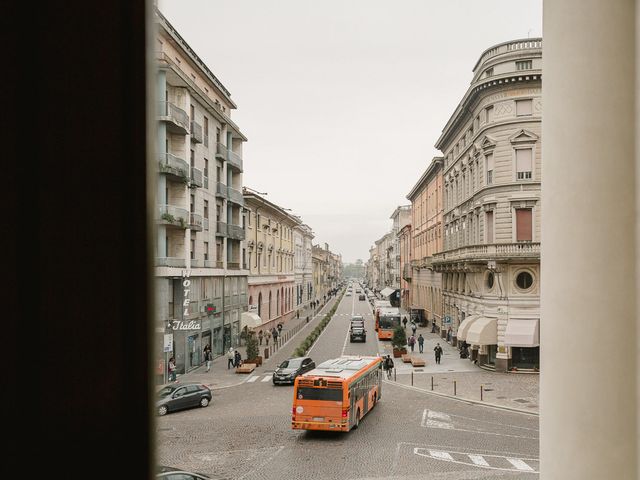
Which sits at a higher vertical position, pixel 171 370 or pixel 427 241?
pixel 427 241

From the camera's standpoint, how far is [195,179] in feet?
101

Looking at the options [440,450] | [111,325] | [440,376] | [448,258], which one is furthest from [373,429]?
[448,258]

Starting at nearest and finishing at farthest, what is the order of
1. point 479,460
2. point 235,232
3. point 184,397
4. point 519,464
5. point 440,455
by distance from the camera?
point 519,464, point 479,460, point 440,455, point 184,397, point 235,232

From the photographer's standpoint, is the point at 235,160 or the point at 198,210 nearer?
the point at 198,210

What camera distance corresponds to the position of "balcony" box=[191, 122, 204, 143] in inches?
Answer: 1202

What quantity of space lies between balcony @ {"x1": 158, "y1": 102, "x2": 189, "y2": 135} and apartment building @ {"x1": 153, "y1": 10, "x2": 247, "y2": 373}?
48mm

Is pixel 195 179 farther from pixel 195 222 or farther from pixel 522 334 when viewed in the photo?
pixel 522 334

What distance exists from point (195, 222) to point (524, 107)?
60.4 ft

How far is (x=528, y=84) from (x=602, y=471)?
28.0 m

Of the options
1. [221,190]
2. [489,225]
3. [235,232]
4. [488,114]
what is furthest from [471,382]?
[221,190]

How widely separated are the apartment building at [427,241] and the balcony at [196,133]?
22819 millimetres

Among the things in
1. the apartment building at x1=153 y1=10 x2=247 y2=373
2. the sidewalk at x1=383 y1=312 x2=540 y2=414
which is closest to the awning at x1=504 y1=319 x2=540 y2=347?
the sidewalk at x1=383 y1=312 x2=540 y2=414

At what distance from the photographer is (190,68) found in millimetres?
33500

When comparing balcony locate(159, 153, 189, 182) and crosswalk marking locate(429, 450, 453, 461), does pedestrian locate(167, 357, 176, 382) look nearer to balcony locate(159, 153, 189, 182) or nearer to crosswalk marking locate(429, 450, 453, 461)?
balcony locate(159, 153, 189, 182)
